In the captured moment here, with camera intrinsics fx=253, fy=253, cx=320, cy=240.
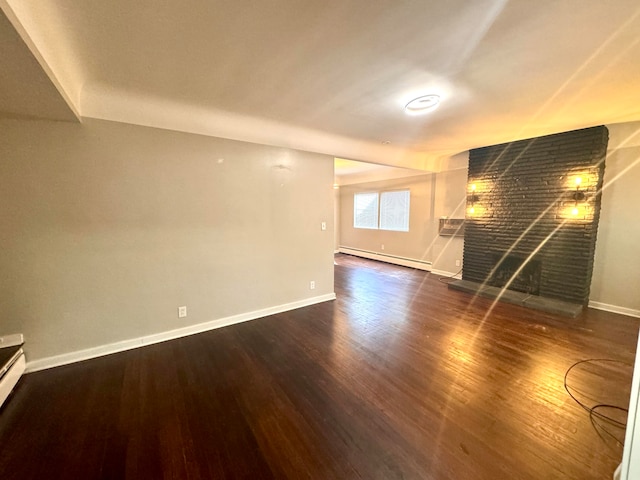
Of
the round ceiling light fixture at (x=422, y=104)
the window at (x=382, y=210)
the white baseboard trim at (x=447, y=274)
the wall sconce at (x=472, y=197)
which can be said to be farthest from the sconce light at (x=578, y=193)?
the window at (x=382, y=210)

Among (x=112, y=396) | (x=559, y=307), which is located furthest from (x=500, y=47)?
(x=112, y=396)

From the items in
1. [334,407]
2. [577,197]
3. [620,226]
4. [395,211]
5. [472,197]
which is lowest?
[334,407]

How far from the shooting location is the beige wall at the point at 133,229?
7.29 feet

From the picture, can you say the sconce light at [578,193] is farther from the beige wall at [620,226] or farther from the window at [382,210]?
the window at [382,210]

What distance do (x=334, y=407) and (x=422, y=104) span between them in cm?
297

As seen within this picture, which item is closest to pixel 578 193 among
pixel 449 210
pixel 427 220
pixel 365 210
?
pixel 449 210

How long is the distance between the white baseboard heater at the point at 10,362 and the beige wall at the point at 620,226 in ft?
22.4

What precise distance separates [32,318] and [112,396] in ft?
3.67

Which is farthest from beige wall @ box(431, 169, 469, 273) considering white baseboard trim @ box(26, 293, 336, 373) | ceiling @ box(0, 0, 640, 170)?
white baseboard trim @ box(26, 293, 336, 373)

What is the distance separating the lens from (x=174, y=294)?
2891 mm

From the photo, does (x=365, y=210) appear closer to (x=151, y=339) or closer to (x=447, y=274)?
(x=447, y=274)

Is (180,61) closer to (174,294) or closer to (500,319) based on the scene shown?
(174,294)

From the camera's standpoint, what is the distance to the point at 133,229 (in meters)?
2.63

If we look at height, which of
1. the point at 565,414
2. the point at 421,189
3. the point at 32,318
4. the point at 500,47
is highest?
the point at 500,47
